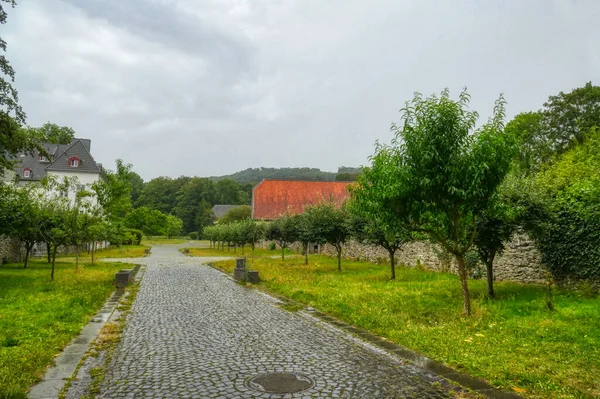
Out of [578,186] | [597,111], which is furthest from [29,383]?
[597,111]

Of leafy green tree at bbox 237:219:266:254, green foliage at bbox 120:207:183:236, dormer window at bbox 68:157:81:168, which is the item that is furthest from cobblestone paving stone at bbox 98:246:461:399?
green foliage at bbox 120:207:183:236

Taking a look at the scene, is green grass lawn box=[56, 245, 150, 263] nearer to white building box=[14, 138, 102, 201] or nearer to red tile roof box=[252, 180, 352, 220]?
red tile roof box=[252, 180, 352, 220]

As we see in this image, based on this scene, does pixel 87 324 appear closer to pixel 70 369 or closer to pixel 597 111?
pixel 70 369

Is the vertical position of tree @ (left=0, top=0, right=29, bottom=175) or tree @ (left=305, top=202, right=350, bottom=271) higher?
tree @ (left=0, top=0, right=29, bottom=175)

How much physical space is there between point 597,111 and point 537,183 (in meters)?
30.2

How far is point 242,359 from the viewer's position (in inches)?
254

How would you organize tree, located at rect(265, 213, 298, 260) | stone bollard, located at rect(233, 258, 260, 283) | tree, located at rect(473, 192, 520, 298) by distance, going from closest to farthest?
tree, located at rect(473, 192, 520, 298) → stone bollard, located at rect(233, 258, 260, 283) → tree, located at rect(265, 213, 298, 260)

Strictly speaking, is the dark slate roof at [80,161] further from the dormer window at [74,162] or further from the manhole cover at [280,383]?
the manhole cover at [280,383]

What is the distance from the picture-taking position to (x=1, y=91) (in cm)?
1557

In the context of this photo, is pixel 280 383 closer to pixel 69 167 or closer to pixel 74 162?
pixel 69 167

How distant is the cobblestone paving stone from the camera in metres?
5.06

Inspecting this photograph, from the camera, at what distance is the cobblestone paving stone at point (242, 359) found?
5.06 m

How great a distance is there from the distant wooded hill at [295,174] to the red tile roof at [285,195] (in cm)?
3701

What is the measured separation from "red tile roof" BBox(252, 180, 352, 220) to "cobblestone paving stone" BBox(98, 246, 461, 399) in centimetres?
4597
